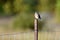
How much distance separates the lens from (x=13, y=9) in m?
3.84

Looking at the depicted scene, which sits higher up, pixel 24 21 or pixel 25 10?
pixel 25 10

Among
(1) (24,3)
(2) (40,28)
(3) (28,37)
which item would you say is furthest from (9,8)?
(3) (28,37)

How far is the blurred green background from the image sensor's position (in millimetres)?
3382

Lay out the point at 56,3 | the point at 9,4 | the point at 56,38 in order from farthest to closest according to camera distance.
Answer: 1. the point at 9,4
2. the point at 56,3
3. the point at 56,38

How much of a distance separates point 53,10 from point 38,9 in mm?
272

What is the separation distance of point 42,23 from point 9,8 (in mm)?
754

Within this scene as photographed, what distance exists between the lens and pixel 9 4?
3834 mm

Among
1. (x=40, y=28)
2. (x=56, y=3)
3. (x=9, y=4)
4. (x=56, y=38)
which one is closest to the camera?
(x=56, y=38)

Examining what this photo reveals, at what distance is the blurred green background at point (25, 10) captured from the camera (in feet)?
11.1

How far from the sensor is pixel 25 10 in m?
3.58

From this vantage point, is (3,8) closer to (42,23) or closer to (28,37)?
(42,23)

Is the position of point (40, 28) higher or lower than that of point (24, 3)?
lower

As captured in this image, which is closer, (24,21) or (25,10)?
(24,21)

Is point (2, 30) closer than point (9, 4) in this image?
Yes
